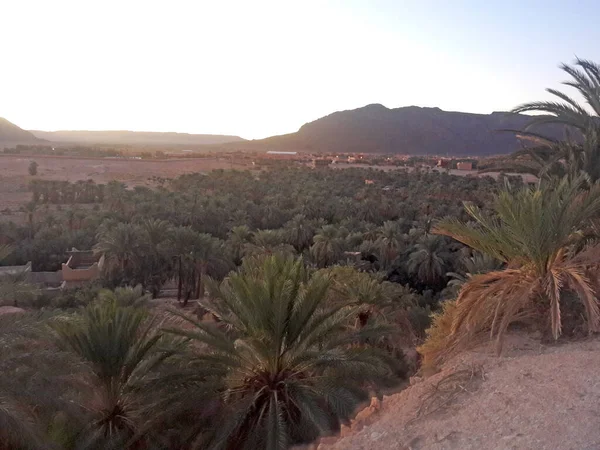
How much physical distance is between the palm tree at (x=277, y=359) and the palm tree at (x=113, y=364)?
104cm

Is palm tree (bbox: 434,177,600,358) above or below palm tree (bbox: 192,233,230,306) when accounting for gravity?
above

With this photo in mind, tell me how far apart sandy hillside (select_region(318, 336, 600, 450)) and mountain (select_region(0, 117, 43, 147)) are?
15476cm

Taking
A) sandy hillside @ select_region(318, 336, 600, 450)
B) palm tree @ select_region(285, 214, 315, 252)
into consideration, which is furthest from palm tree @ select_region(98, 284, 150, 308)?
palm tree @ select_region(285, 214, 315, 252)

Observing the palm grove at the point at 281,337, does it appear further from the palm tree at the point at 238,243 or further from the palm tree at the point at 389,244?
the palm tree at the point at 389,244

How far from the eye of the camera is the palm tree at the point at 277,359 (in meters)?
7.39

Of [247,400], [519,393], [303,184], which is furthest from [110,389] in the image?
[303,184]

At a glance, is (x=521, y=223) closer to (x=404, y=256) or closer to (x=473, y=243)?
(x=473, y=243)

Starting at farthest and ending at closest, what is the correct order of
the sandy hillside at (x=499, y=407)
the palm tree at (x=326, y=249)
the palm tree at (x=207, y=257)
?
the palm tree at (x=326, y=249), the palm tree at (x=207, y=257), the sandy hillside at (x=499, y=407)

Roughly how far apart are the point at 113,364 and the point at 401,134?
485 feet

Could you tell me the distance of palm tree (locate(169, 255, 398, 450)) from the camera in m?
7.39

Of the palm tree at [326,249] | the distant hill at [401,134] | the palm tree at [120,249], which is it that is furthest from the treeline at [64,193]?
the distant hill at [401,134]

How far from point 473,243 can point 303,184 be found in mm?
Answer: 49463

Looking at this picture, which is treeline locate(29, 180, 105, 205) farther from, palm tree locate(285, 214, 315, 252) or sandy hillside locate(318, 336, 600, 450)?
sandy hillside locate(318, 336, 600, 450)

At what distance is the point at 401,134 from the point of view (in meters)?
151
